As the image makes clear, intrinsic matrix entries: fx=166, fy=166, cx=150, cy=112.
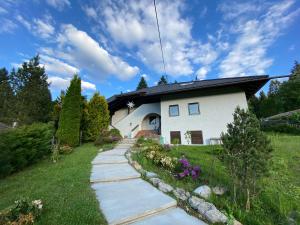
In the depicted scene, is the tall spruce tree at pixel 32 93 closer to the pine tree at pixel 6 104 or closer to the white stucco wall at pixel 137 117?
the pine tree at pixel 6 104

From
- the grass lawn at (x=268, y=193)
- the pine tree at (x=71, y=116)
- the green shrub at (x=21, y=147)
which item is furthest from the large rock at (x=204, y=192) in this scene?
the pine tree at (x=71, y=116)

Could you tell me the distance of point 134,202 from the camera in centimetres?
329

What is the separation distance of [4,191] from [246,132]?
5.84m

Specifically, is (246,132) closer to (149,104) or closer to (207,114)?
(207,114)

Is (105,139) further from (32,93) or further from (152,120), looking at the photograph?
(32,93)

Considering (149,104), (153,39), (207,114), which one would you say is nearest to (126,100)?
(149,104)

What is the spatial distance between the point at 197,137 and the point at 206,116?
5.84 ft

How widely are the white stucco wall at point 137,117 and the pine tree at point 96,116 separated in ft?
9.69

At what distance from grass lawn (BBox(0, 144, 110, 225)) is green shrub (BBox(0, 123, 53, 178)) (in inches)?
15.0

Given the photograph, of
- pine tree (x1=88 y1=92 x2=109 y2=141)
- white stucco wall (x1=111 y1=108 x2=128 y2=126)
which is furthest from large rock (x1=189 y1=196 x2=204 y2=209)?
white stucco wall (x1=111 y1=108 x2=128 y2=126)

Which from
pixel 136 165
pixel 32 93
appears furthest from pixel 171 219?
pixel 32 93

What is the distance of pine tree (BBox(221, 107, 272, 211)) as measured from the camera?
10.3 ft

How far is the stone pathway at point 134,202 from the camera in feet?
9.02

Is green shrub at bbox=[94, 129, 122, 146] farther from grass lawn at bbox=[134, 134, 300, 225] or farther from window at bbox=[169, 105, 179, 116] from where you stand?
grass lawn at bbox=[134, 134, 300, 225]
